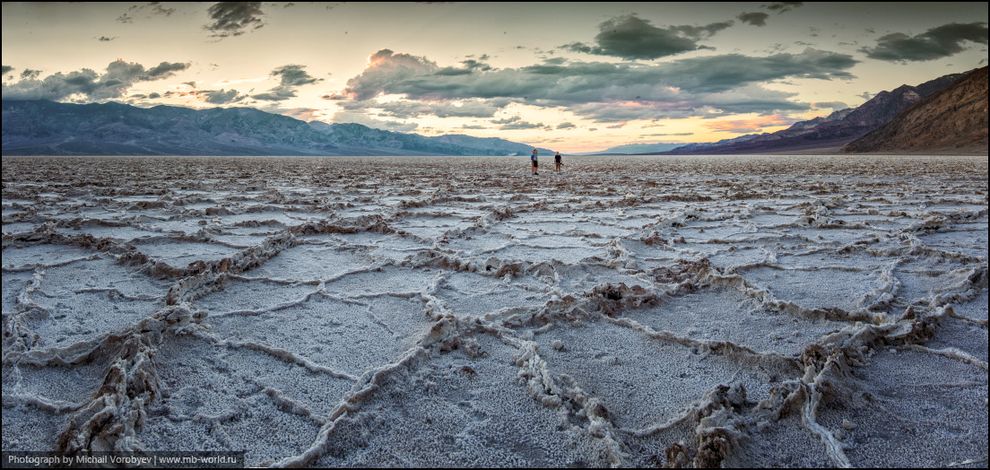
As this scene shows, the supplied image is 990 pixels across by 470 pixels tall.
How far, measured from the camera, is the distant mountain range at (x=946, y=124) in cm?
5741

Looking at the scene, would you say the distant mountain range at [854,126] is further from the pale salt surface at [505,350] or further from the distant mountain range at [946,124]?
the pale salt surface at [505,350]

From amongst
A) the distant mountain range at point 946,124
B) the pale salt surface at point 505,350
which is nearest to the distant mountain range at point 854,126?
the distant mountain range at point 946,124

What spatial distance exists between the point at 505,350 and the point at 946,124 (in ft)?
272

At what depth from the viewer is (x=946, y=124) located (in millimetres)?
62938

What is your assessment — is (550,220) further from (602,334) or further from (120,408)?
(120,408)

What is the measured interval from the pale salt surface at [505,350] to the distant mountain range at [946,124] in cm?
6641

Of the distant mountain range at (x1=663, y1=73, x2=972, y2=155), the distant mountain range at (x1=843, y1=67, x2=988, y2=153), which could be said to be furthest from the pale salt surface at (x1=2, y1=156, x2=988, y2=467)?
the distant mountain range at (x1=663, y1=73, x2=972, y2=155)

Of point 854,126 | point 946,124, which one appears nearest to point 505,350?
point 946,124

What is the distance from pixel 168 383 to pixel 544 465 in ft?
5.34

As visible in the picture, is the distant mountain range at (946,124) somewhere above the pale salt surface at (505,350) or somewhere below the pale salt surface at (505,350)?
above

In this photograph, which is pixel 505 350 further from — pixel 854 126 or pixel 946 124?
pixel 854 126

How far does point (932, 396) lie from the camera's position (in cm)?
201

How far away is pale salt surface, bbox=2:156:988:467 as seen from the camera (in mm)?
1774

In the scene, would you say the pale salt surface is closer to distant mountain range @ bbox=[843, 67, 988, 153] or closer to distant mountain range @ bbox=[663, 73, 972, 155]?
distant mountain range @ bbox=[843, 67, 988, 153]
